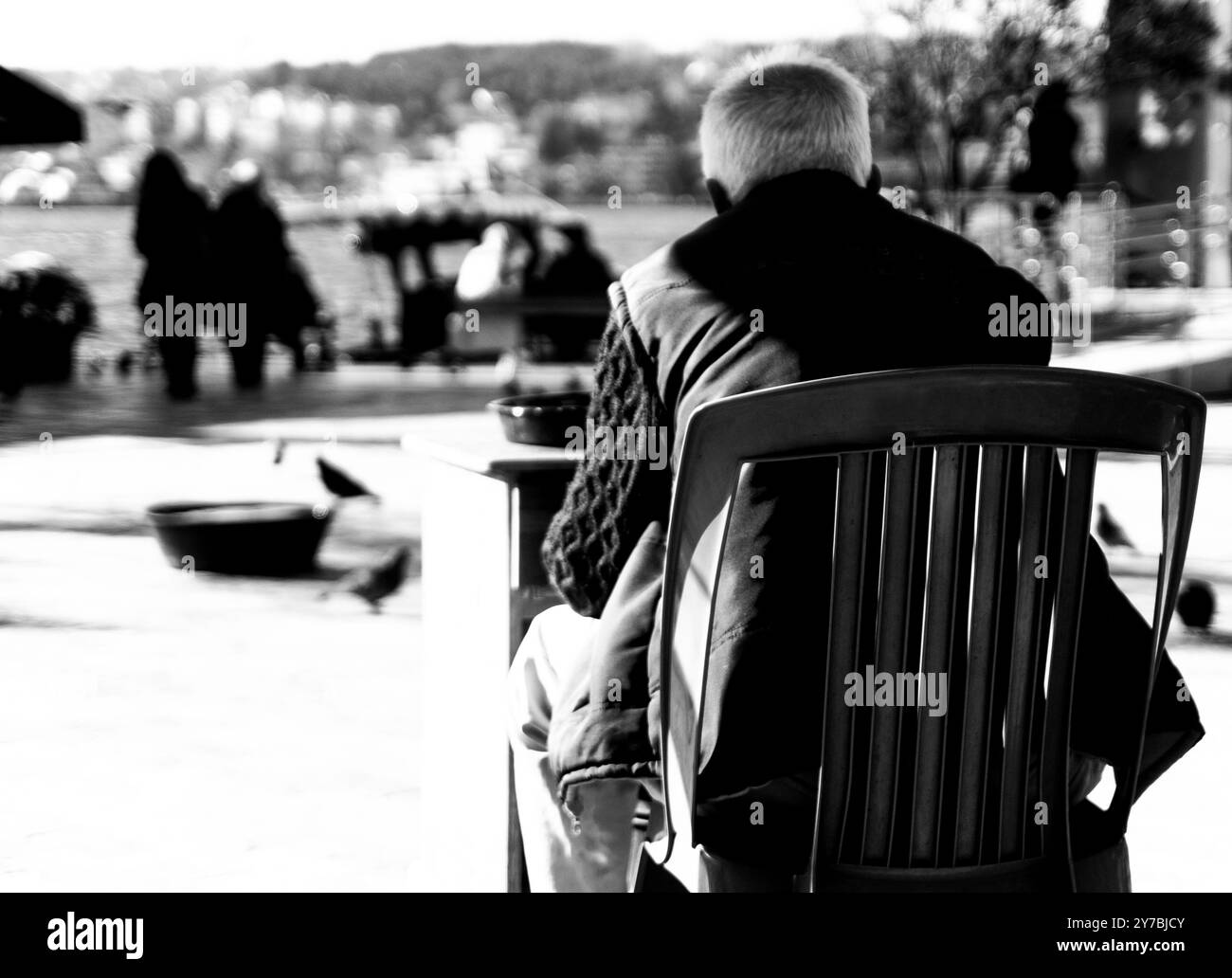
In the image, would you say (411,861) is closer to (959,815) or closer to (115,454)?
(959,815)

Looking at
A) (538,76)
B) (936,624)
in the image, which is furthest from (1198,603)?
(538,76)

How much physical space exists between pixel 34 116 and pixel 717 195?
2.99 m

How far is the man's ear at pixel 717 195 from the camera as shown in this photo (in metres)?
2.29

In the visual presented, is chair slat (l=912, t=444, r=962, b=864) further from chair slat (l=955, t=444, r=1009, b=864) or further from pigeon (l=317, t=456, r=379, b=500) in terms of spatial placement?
A: pigeon (l=317, t=456, r=379, b=500)

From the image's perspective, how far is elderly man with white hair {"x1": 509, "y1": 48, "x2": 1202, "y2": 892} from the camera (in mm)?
1905

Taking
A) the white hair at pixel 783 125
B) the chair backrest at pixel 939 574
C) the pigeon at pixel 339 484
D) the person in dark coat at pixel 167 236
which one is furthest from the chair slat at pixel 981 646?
the person in dark coat at pixel 167 236

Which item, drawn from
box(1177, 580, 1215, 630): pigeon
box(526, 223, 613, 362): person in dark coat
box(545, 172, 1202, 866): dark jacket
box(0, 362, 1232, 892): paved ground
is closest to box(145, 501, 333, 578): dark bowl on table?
box(0, 362, 1232, 892): paved ground

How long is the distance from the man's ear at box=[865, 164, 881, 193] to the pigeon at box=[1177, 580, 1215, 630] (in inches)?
137

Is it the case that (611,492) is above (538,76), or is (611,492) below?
below

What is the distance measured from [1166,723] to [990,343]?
20.8 inches

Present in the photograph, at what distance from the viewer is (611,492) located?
84.4 inches

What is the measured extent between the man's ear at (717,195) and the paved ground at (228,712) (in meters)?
1.45

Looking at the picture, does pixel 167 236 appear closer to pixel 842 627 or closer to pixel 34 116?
pixel 34 116

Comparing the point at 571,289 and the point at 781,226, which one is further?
the point at 571,289
